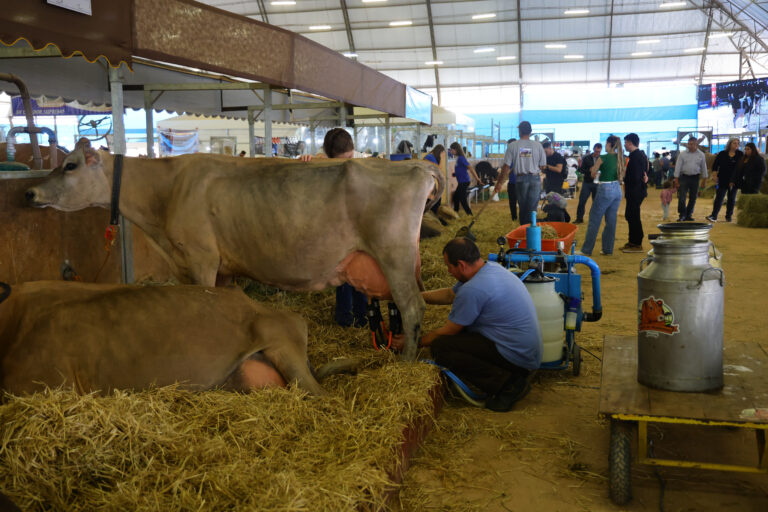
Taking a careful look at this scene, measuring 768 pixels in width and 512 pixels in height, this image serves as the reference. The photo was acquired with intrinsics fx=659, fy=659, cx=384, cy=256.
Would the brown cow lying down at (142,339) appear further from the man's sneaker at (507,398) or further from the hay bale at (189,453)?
the man's sneaker at (507,398)

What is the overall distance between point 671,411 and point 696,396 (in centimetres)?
26

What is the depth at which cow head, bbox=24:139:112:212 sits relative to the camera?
426 centimetres

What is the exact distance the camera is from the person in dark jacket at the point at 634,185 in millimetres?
10500

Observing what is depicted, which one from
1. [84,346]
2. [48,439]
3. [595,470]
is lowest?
[595,470]

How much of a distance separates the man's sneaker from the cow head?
Answer: 299 cm

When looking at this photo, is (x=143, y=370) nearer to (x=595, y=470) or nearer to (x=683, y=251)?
(x=595, y=470)

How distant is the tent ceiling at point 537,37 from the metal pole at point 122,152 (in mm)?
32121

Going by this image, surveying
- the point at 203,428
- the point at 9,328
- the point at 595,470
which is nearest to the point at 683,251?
the point at 595,470

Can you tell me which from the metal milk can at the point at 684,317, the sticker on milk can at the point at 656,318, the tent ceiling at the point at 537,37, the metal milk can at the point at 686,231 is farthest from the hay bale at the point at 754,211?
the tent ceiling at the point at 537,37

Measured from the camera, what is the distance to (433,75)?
3972 centimetres

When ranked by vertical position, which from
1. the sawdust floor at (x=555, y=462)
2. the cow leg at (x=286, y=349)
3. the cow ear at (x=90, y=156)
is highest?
the cow ear at (x=90, y=156)

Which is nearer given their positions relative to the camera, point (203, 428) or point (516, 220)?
point (203, 428)

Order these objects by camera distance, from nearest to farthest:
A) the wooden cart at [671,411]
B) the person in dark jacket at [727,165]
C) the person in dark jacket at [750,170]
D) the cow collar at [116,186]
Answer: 1. the wooden cart at [671,411]
2. the cow collar at [116,186]
3. the person in dark jacket at [727,165]
4. the person in dark jacket at [750,170]

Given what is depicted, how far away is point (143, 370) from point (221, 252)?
1.78 metres
